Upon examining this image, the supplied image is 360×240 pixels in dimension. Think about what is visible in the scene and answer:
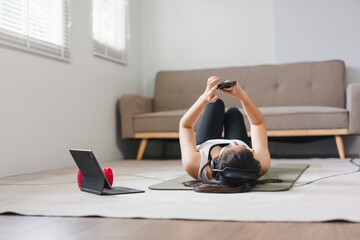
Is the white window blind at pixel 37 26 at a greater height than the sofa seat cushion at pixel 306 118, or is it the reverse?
the white window blind at pixel 37 26

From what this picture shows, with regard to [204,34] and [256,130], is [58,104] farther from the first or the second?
[204,34]

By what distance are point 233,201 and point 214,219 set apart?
301mm

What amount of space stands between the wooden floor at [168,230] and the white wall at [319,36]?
10.4 feet

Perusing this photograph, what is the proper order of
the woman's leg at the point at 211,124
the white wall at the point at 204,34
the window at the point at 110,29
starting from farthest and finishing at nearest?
the white wall at the point at 204,34
the window at the point at 110,29
the woman's leg at the point at 211,124

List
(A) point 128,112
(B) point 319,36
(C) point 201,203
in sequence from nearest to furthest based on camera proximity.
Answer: (C) point 201,203, (A) point 128,112, (B) point 319,36

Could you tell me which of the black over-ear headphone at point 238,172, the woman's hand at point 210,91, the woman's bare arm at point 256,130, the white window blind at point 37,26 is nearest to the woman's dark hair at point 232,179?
the black over-ear headphone at point 238,172

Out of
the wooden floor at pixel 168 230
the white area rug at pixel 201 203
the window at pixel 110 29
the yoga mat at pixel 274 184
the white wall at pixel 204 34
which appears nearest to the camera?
the wooden floor at pixel 168 230

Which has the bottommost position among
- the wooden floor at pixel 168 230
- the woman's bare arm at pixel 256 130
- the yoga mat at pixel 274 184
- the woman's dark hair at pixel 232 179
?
the yoga mat at pixel 274 184

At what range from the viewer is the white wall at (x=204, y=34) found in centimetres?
441

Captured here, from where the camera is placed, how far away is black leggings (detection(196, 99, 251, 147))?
222 centimetres

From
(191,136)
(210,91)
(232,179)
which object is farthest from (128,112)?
(232,179)

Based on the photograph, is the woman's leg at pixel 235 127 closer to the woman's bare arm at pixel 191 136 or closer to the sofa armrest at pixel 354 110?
the woman's bare arm at pixel 191 136

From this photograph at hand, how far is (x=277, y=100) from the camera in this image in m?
4.05

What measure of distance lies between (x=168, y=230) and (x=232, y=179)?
0.65 meters
